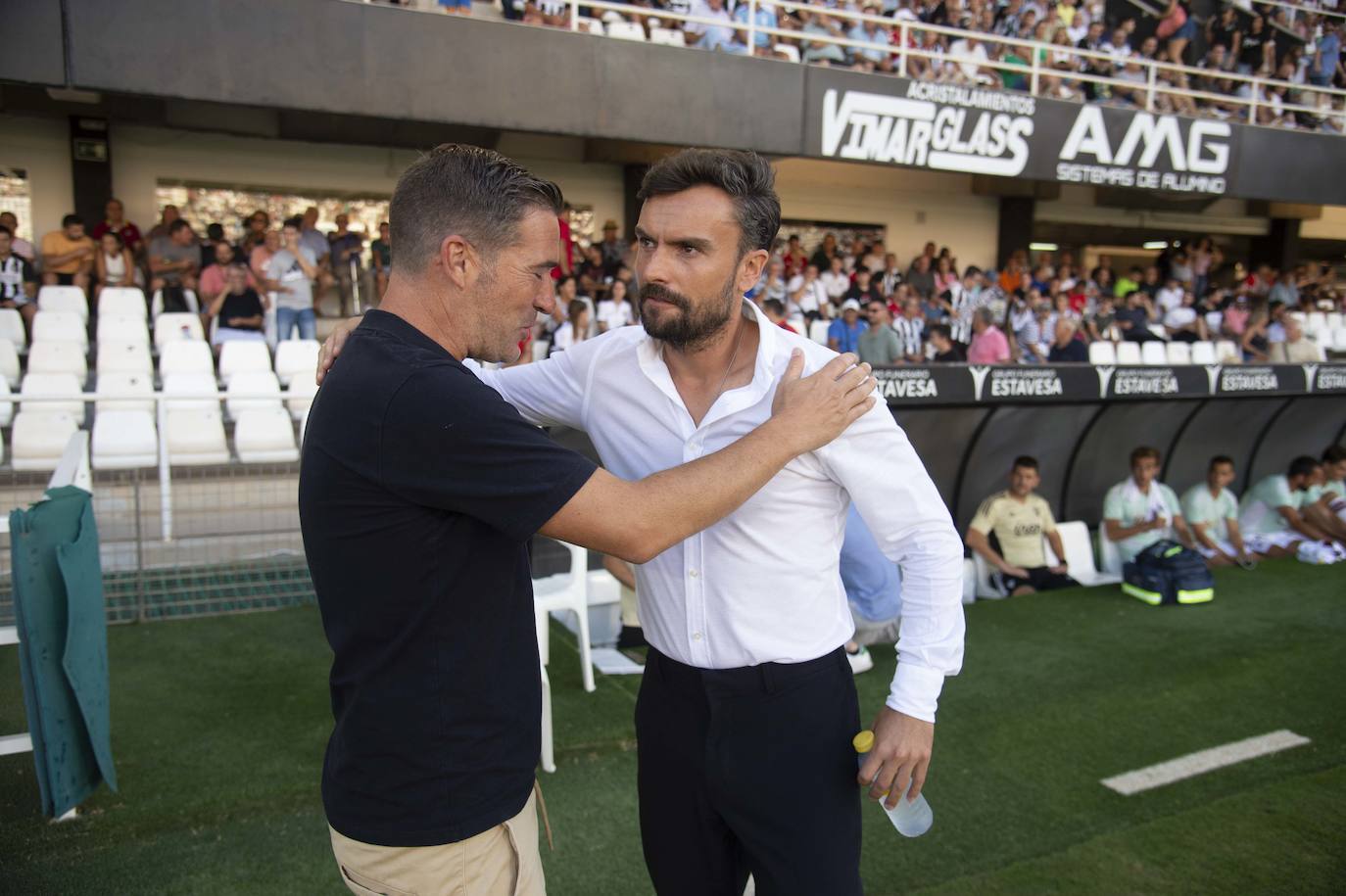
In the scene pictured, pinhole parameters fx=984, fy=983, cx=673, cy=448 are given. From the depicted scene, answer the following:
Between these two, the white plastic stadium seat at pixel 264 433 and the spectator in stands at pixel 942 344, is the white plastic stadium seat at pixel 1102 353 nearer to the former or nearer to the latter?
the spectator in stands at pixel 942 344

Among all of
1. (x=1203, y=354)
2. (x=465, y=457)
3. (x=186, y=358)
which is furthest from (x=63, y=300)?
(x=1203, y=354)

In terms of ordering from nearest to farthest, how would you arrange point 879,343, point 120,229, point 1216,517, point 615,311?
point 1216,517 → point 120,229 → point 879,343 → point 615,311

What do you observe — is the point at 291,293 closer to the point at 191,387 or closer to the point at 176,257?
the point at 176,257

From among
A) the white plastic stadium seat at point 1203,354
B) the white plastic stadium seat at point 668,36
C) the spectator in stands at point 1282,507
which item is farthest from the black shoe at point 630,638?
the white plastic stadium seat at point 1203,354

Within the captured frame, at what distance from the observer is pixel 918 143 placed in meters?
12.0

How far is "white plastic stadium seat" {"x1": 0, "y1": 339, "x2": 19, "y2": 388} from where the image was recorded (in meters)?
7.75

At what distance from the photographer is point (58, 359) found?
26.7ft

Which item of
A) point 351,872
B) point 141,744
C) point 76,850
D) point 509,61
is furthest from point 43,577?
point 509,61

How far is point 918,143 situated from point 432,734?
11669mm

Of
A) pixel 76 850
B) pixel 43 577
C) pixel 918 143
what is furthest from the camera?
pixel 918 143

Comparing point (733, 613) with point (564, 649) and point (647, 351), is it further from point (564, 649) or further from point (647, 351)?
point (564, 649)

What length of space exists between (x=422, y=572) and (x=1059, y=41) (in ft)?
56.0

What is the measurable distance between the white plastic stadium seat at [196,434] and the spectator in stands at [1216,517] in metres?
8.00

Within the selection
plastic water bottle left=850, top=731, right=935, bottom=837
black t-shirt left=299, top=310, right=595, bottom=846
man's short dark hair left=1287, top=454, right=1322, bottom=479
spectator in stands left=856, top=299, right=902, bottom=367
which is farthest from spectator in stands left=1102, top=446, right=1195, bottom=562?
black t-shirt left=299, top=310, right=595, bottom=846
